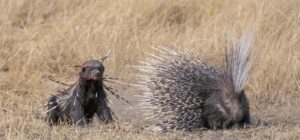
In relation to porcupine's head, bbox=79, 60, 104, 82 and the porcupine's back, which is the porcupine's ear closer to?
the porcupine's back

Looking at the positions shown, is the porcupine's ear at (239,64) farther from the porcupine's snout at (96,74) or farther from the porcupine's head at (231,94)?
the porcupine's snout at (96,74)

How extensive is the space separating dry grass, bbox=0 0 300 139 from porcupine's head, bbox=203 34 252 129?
0.11m

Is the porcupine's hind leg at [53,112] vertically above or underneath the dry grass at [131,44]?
underneath

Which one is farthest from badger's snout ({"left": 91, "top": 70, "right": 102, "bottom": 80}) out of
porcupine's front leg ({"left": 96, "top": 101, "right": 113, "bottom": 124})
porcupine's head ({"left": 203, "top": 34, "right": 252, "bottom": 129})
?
porcupine's head ({"left": 203, "top": 34, "right": 252, "bottom": 129})

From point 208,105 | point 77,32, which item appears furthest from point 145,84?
point 77,32

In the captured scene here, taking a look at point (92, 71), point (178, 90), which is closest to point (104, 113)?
point (92, 71)

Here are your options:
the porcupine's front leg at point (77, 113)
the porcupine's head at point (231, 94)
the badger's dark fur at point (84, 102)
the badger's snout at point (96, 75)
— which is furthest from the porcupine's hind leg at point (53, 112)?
the porcupine's head at point (231, 94)

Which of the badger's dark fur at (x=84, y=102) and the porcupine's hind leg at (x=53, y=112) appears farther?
the porcupine's hind leg at (x=53, y=112)

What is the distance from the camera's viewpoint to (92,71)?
5.18m

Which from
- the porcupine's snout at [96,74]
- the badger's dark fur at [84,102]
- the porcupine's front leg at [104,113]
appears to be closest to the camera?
the porcupine's snout at [96,74]

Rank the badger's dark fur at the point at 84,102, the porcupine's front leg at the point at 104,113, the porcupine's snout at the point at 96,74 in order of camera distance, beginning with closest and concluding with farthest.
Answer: the porcupine's snout at the point at 96,74, the badger's dark fur at the point at 84,102, the porcupine's front leg at the point at 104,113

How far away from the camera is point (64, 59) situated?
7.46 m

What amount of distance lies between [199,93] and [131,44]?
89.5 inches

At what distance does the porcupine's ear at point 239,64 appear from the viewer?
513 centimetres
